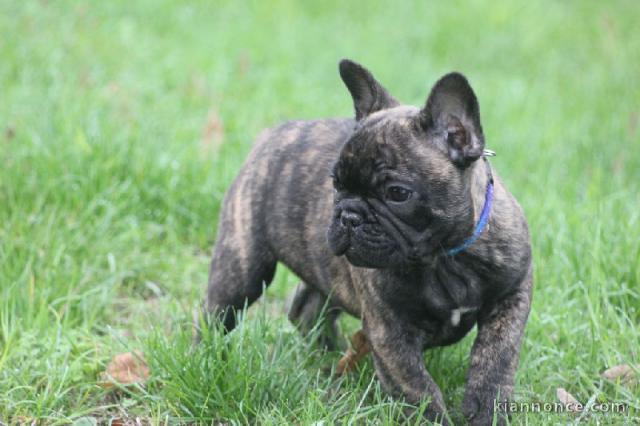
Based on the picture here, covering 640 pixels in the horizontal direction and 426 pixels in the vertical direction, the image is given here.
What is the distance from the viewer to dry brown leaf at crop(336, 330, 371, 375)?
14.6ft

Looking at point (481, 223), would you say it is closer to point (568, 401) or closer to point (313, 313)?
point (568, 401)

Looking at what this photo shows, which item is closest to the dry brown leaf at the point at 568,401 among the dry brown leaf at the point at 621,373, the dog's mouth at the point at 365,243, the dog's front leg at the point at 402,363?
the dry brown leaf at the point at 621,373

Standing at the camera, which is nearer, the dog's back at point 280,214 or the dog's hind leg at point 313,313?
the dog's back at point 280,214

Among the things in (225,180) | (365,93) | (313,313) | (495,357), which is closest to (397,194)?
(365,93)

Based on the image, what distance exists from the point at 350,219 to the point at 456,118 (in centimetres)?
60

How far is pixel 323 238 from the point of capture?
4402 mm

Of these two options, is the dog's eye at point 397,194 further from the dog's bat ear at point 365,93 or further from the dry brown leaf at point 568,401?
the dry brown leaf at point 568,401

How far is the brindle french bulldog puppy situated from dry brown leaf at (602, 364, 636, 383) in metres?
0.63

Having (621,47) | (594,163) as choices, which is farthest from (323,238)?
(621,47)

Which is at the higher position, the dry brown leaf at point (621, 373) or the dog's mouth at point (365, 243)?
the dog's mouth at point (365, 243)

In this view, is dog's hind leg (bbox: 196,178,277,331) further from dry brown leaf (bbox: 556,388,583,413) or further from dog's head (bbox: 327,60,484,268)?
dry brown leaf (bbox: 556,388,583,413)

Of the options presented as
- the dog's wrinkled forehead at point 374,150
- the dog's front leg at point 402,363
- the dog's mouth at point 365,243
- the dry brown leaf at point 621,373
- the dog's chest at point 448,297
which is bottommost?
the dry brown leaf at point 621,373

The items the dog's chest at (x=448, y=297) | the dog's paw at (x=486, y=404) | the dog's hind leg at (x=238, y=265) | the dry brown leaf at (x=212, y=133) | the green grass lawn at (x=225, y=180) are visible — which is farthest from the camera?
the dry brown leaf at (x=212, y=133)

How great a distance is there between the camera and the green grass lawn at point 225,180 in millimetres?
4145
